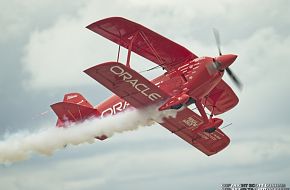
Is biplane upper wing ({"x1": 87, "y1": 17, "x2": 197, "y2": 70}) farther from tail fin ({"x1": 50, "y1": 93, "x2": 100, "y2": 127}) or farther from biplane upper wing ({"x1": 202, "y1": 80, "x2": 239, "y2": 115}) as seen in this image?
tail fin ({"x1": 50, "y1": 93, "x2": 100, "y2": 127})

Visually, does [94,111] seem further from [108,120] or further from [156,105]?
[156,105]

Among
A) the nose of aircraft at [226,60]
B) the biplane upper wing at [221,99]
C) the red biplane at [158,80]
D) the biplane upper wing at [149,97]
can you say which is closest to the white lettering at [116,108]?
the red biplane at [158,80]

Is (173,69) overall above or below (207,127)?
above

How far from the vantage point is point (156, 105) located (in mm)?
26812

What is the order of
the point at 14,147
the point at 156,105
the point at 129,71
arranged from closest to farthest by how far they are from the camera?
1. the point at 129,71
2. the point at 156,105
3. the point at 14,147

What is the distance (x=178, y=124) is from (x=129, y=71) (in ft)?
19.4

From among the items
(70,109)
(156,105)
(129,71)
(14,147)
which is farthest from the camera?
(14,147)

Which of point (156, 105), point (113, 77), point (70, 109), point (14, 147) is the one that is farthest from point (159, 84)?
point (14, 147)

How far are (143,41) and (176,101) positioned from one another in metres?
3.22

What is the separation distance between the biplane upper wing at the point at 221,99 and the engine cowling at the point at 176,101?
431 centimetres

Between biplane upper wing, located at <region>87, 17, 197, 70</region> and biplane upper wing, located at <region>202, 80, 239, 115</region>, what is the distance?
3.37 metres

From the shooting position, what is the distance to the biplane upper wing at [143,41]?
25875 mm

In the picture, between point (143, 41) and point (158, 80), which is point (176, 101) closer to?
point (158, 80)

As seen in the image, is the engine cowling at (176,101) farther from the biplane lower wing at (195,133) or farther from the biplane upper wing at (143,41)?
the biplane lower wing at (195,133)
